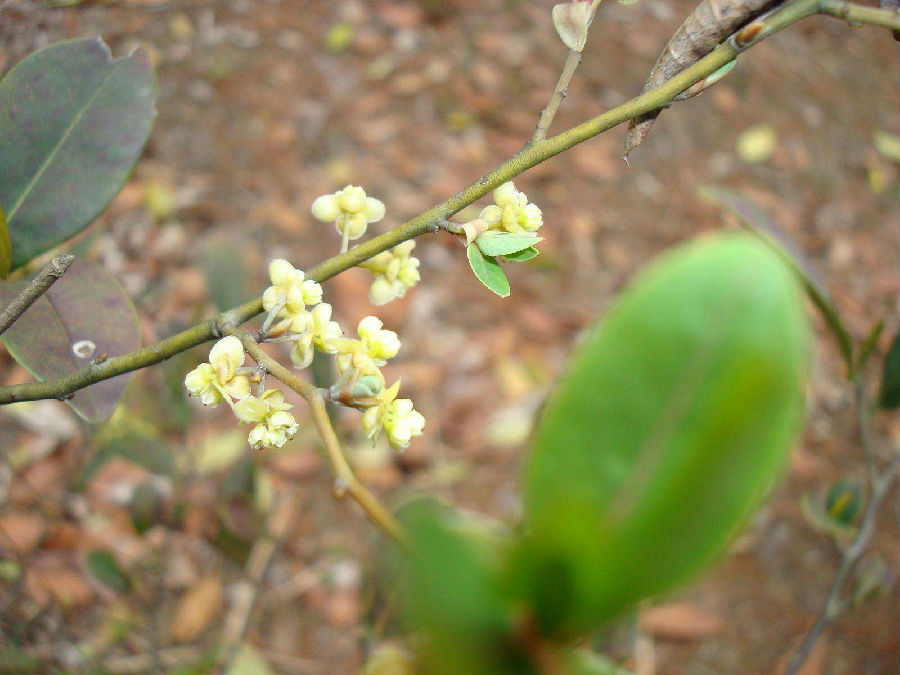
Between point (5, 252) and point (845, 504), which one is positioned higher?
point (5, 252)

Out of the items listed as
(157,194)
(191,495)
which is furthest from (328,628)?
(157,194)

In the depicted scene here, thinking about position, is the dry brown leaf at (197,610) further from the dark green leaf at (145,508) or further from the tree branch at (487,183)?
the tree branch at (487,183)

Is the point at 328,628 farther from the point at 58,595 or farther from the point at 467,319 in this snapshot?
the point at 467,319

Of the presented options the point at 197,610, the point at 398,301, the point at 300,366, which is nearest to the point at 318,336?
the point at 300,366

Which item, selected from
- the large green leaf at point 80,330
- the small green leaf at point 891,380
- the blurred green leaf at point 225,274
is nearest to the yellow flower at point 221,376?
the large green leaf at point 80,330

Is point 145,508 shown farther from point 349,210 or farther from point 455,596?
point 455,596
